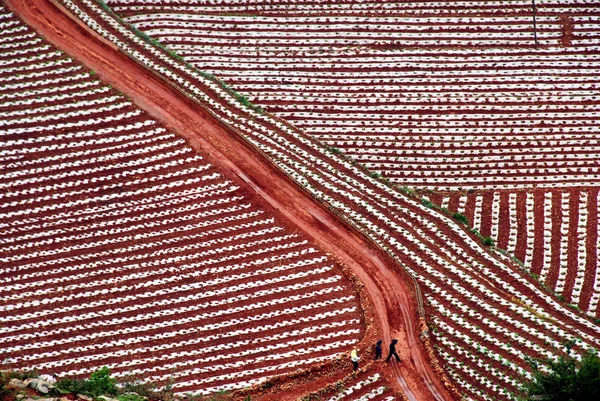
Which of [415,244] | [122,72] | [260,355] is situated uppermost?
[122,72]

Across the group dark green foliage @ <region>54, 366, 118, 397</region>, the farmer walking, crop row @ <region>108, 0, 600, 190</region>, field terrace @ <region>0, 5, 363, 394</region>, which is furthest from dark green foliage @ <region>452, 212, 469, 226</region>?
dark green foliage @ <region>54, 366, 118, 397</region>

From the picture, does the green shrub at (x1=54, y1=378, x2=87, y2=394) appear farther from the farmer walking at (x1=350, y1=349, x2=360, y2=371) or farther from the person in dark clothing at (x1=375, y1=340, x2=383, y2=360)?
the person in dark clothing at (x1=375, y1=340, x2=383, y2=360)

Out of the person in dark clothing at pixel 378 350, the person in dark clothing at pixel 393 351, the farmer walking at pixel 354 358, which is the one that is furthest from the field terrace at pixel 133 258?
the person in dark clothing at pixel 393 351

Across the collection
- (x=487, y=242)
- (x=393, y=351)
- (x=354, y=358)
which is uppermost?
(x=487, y=242)

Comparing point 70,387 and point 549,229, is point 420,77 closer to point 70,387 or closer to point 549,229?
point 549,229

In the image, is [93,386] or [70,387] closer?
[70,387]

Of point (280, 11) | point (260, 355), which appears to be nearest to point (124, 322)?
point (260, 355)

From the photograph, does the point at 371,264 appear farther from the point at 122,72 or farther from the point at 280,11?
the point at 280,11

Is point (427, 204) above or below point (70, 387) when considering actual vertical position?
above

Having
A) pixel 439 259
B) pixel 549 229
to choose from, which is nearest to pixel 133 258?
pixel 439 259
